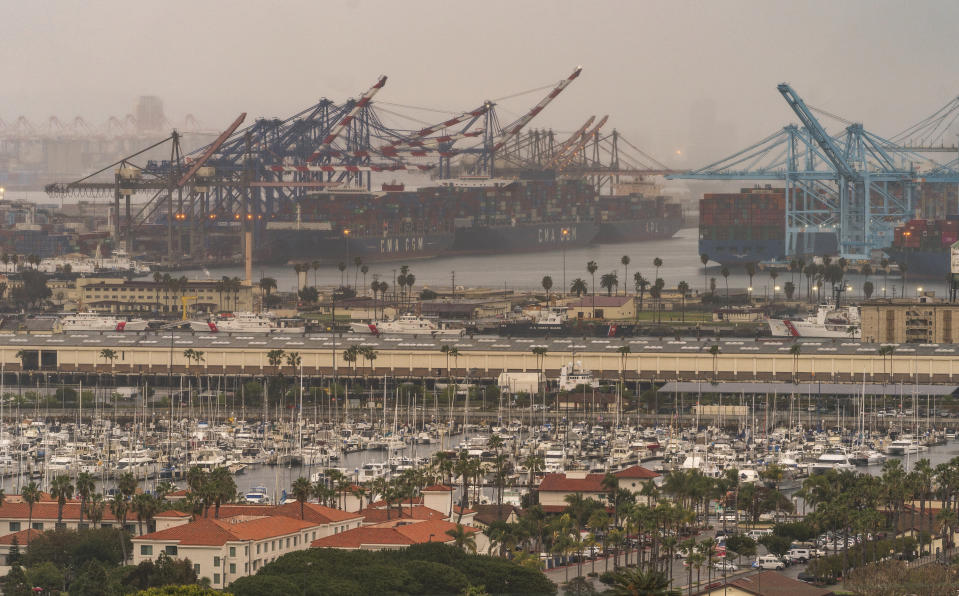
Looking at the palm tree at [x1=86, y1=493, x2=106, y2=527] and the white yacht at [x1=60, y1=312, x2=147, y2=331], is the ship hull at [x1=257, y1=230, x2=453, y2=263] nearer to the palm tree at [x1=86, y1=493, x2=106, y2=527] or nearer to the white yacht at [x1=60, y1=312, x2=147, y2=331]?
the white yacht at [x1=60, y1=312, x2=147, y2=331]

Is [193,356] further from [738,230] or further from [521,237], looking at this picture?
[521,237]

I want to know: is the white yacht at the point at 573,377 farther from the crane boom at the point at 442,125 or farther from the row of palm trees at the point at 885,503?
the crane boom at the point at 442,125

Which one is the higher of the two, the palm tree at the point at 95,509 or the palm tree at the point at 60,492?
the palm tree at the point at 60,492

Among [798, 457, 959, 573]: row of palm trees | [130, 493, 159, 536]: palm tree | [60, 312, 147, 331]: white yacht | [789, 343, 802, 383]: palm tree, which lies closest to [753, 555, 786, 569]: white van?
[798, 457, 959, 573]: row of palm trees

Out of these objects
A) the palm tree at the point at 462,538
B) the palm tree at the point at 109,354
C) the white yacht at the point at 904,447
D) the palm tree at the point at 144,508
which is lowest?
the white yacht at the point at 904,447

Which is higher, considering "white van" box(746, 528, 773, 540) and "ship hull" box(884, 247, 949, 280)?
"ship hull" box(884, 247, 949, 280)

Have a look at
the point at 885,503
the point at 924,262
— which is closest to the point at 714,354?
the point at 885,503

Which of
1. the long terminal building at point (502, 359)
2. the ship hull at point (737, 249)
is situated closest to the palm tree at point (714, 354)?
the long terminal building at point (502, 359)
